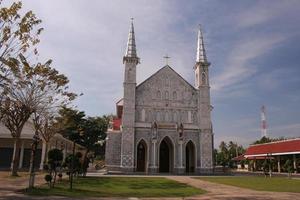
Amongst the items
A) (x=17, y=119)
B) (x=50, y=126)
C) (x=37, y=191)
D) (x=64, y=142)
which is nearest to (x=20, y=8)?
(x=37, y=191)

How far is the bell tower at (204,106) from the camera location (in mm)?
45219

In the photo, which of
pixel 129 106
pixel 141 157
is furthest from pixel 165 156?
pixel 129 106

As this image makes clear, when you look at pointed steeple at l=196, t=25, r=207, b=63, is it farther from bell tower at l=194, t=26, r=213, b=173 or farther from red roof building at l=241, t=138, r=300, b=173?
red roof building at l=241, t=138, r=300, b=173

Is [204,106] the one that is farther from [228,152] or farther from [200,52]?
[228,152]

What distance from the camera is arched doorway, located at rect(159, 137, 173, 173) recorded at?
46500 millimetres

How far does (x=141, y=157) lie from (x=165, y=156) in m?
3.46

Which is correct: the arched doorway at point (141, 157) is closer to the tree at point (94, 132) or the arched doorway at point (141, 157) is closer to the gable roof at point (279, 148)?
the gable roof at point (279, 148)

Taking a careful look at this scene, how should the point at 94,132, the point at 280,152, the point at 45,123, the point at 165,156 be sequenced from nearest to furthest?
1. the point at 45,123
2. the point at 165,156
3. the point at 280,152
4. the point at 94,132

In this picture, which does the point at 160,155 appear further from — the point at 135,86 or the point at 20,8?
the point at 20,8

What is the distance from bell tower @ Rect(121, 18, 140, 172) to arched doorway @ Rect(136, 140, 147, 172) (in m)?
2.54

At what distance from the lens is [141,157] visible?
46.4m

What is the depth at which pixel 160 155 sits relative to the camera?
46750 millimetres

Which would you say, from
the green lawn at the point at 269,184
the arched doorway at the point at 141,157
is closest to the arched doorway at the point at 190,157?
the arched doorway at the point at 141,157

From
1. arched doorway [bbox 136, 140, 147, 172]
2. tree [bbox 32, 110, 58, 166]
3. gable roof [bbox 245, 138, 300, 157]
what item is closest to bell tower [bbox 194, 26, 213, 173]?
arched doorway [bbox 136, 140, 147, 172]
